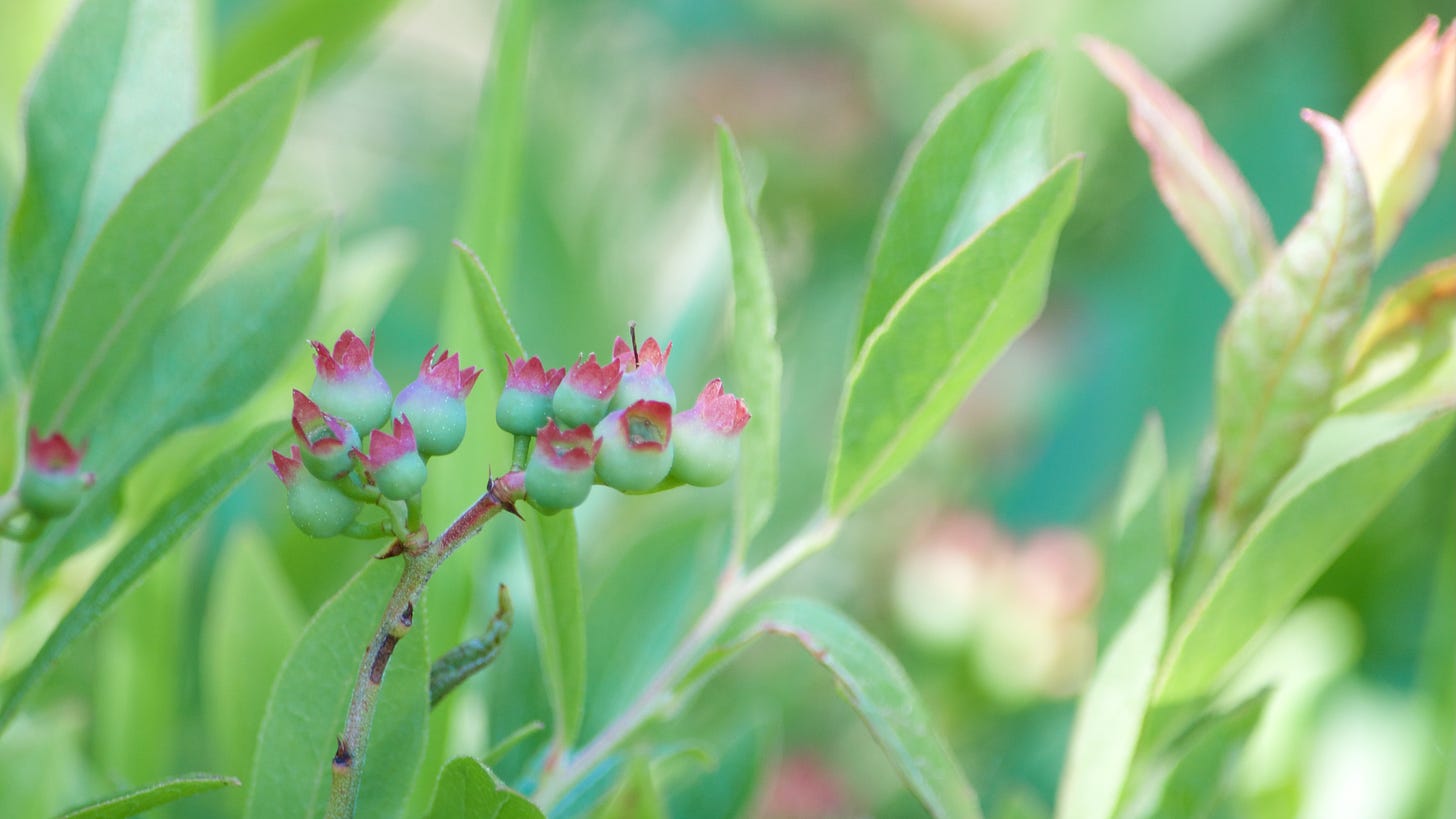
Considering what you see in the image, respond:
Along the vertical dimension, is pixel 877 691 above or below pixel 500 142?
below

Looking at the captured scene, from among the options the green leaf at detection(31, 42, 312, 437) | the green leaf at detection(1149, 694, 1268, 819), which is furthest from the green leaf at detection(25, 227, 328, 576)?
the green leaf at detection(1149, 694, 1268, 819)

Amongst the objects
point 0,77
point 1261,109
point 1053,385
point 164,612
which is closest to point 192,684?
point 164,612

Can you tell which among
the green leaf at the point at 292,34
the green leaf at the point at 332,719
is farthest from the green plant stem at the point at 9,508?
the green leaf at the point at 292,34

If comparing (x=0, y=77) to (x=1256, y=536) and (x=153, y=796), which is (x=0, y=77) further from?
(x=1256, y=536)

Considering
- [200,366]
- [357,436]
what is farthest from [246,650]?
[357,436]

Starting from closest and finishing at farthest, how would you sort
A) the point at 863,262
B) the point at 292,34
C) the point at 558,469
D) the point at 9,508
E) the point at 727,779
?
the point at 558,469, the point at 9,508, the point at 727,779, the point at 292,34, the point at 863,262

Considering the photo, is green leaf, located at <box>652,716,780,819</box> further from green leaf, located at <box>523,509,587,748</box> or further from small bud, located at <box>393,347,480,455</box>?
small bud, located at <box>393,347,480,455</box>

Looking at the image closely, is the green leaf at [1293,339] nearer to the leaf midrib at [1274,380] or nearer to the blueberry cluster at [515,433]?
the leaf midrib at [1274,380]

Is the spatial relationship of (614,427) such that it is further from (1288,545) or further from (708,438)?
(1288,545)
